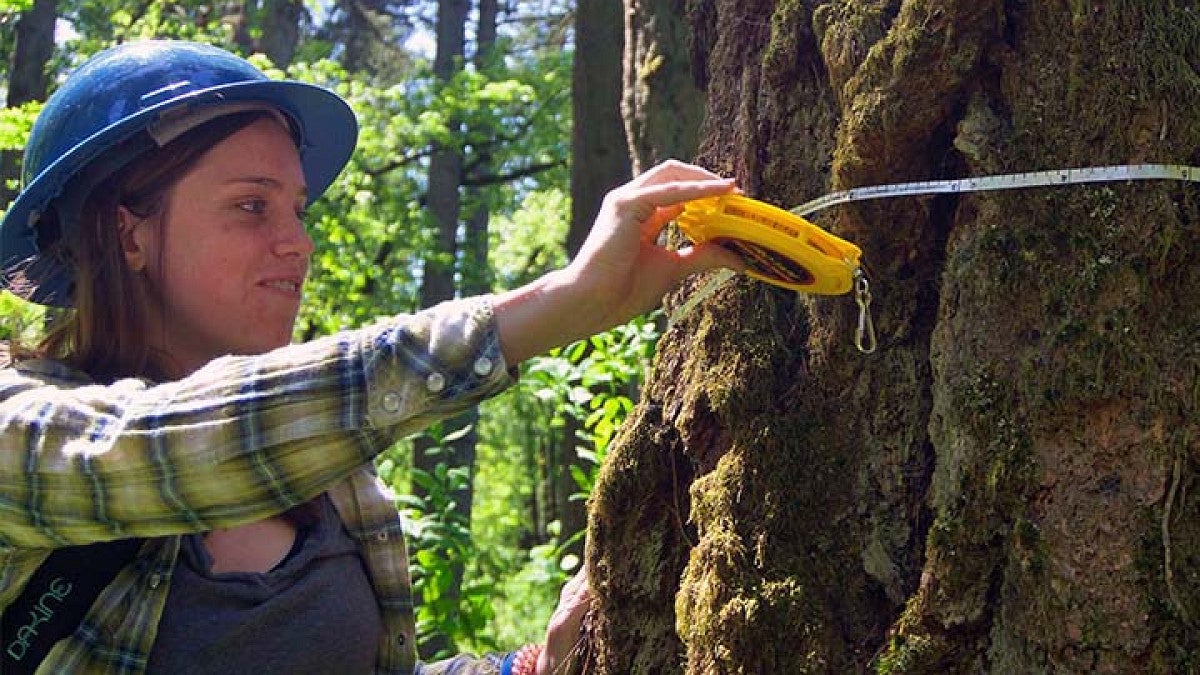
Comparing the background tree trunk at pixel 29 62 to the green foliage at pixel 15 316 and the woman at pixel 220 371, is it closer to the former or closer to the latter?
the green foliage at pixel 15 316

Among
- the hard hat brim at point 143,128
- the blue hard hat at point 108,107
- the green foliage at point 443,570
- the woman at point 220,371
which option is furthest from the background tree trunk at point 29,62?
the woman at point 220,371

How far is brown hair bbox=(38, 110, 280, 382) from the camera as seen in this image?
6.57ft

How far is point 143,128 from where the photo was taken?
1976 millimetres

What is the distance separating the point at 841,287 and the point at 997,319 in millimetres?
219

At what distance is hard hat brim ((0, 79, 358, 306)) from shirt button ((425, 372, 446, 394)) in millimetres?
706

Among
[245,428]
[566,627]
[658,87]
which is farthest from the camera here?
[658,87]

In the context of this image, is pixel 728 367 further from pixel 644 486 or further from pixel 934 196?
pixel 934 196

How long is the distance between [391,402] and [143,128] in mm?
744

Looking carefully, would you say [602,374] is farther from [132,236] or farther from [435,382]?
[435,382]

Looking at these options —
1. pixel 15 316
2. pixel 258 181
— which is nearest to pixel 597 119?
pixel 15 316

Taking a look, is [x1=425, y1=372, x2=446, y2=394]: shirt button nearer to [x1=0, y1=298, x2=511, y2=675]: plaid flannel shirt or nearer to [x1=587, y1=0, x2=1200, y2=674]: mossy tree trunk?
[x1=0, y1=298, x2=511, y2=675]: plaid flannel shirt

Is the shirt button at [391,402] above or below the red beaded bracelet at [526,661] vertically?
above

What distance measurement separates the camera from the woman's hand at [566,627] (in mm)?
2322

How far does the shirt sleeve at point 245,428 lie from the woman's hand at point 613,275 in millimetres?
44
